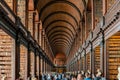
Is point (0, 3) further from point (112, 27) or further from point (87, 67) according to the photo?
point (87, 67)

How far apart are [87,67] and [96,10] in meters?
4.95

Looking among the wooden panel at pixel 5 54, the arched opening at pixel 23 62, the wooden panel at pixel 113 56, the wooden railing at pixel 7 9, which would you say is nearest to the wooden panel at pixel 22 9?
the arched opening at pixel 23 62

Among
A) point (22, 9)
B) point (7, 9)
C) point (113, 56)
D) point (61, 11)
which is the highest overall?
point (61, 11)

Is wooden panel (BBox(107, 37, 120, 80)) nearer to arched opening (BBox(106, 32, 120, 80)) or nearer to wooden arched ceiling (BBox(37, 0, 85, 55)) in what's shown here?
arched opening (BBox(106, 32, 120, 80))

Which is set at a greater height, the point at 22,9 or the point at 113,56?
the point at 22,9

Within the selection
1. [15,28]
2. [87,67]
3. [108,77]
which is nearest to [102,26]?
[108,77]

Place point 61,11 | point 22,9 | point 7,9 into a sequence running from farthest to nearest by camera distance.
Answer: point 61,11
point 22,9
point 7,9

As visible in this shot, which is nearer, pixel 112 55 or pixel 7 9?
pixel 7 9

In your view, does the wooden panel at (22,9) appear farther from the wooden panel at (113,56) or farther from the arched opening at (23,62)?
the wooden panel at (113,56)

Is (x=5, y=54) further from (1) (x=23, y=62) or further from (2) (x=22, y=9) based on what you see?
(1) (x=23, y=62)

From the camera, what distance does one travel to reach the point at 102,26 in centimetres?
1410

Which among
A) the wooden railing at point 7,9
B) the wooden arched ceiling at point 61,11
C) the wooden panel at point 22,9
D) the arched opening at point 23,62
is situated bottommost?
the arched opening at point 23,62

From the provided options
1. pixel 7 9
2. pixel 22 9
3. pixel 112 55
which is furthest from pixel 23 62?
pixel 7 9

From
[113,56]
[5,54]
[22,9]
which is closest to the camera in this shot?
[113,56]
